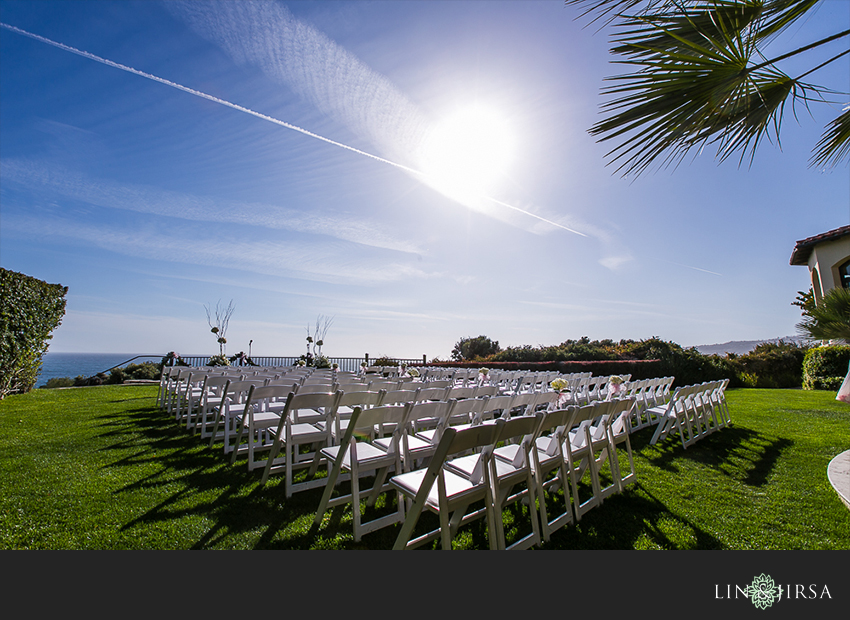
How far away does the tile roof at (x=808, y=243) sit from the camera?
42.0ft

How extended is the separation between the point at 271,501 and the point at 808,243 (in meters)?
20.0

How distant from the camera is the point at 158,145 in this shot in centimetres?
716

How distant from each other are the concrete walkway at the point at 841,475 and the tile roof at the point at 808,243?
14.1 metres

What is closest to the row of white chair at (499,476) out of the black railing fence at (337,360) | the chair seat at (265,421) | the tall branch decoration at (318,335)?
the chair seat at (265,421)

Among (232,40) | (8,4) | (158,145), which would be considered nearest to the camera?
(8,4)

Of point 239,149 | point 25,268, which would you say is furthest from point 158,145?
point 25,268

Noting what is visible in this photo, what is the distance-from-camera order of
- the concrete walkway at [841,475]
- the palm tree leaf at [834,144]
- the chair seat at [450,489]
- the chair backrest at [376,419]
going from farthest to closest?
the concrete walkway at [841,475] → the palm tree leaf at [834,144] → the chair backrest at [376,419] → the chair seat at [450,489]

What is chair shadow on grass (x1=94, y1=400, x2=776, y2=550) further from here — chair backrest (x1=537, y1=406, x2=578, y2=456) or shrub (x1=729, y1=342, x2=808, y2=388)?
shrub (x1=729, y1=342, x2=808, y2=388)

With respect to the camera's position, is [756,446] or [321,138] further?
[321,138]

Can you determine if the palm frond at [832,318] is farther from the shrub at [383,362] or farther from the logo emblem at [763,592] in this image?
the shrub at [383,362]

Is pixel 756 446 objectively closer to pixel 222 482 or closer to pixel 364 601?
pixel 364 601

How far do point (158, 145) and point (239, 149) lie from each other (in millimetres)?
1765

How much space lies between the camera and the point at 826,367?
458 inches

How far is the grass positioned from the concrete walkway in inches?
3.9
